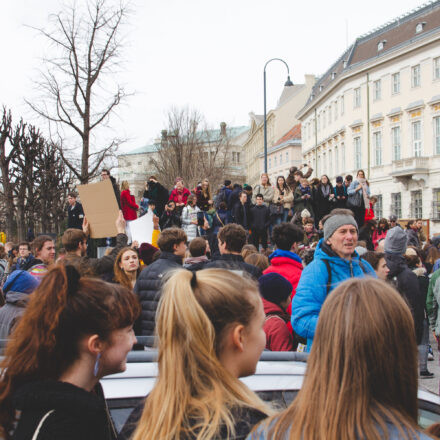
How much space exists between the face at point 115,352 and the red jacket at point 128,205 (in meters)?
12.3

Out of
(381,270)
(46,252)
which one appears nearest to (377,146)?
(381,270)

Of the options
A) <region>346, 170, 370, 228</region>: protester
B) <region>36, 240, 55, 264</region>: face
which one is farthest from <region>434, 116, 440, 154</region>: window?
<region>36, 240, 55, 264</region>: face

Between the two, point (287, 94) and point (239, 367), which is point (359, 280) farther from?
point (287, 94)

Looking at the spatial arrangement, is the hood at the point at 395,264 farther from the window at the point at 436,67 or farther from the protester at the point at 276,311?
the window at the point at 436,67

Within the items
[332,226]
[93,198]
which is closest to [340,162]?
[93,198]

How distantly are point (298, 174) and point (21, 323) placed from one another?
1467 centimetres

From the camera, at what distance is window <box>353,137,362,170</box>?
52750 mm

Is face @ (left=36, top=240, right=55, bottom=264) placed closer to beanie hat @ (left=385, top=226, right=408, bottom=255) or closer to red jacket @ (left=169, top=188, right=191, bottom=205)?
beanie hat @ (left=385, top=226, right=408, bottom=255)

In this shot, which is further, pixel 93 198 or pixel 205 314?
pixel 93 198

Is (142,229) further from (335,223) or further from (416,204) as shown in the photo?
(416,204)

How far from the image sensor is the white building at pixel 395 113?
4319 centimetres

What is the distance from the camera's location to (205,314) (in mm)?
1909

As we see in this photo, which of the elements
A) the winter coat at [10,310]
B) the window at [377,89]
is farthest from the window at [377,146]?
the winter coat at [10,310]

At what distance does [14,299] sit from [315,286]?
248cm
